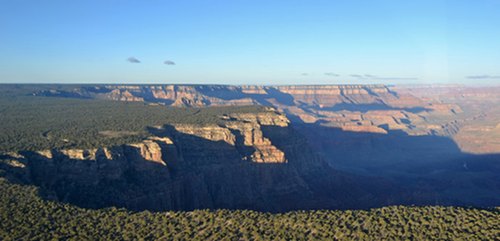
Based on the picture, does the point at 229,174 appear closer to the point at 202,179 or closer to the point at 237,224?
the point at 202,179

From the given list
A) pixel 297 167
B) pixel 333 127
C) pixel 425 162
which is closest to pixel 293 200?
pixel 297 167

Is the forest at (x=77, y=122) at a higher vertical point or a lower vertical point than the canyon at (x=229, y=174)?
higher

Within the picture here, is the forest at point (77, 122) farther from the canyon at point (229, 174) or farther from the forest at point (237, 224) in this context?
the forest at point (237, 224)

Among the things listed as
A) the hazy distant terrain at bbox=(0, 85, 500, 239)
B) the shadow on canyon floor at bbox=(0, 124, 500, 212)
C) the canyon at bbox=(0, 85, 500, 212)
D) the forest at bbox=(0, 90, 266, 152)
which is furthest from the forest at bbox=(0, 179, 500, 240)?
the forest at bbox=(0, 90, 266, 152)

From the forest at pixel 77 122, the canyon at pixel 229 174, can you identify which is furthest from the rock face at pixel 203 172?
the forest at pixel 77 122

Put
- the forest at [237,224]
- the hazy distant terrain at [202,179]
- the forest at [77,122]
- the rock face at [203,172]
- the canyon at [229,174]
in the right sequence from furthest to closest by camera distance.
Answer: the forest at [77,122] < the canyon at [229,174] < the rock face at [203,172] < the hazy distant terrain at [202,179] < the forest at [237,224]
